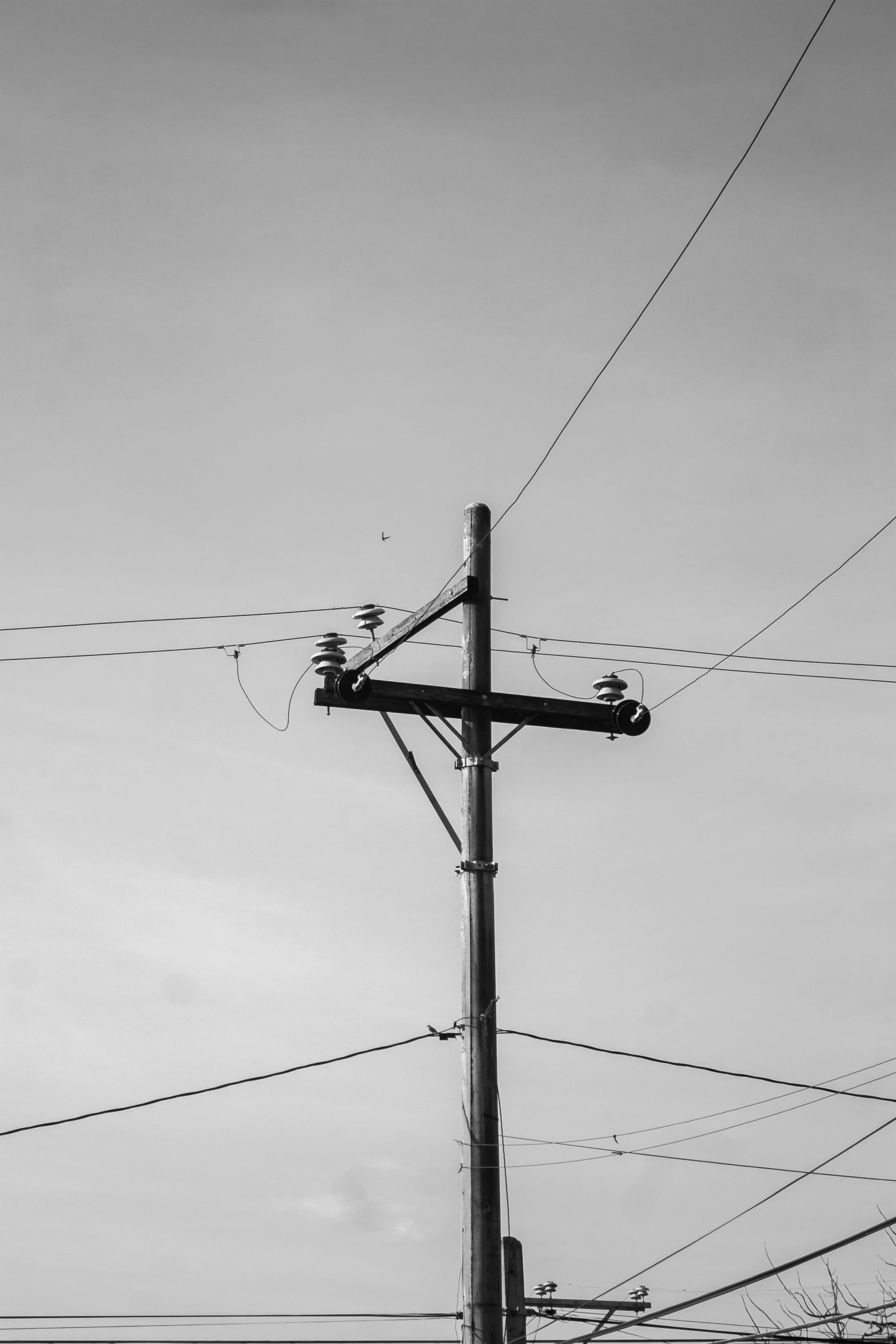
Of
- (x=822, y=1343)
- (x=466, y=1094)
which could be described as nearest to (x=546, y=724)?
(x=466, y=1094)

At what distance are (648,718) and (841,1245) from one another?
5.31 metres

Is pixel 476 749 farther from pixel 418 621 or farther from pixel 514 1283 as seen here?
pixel 514 1283

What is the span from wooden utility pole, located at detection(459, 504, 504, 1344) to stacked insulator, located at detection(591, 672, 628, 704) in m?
1.25

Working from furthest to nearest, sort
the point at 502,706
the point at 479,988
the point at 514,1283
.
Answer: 1. the point at 514,1283
2. the point at 502,706
3. the point at 479,988

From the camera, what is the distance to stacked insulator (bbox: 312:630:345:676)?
13.2 meters

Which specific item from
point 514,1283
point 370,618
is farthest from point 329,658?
point 514,1283

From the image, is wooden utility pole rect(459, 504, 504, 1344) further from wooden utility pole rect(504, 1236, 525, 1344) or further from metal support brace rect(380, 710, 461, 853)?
wooden utility pole rect(504, 1236, 525, 1344)

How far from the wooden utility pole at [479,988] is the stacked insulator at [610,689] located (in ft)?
4.10

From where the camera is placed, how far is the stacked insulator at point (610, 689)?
14023mm

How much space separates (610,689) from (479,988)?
127 inches

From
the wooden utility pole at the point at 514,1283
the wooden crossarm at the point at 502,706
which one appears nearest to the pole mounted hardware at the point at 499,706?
the wooden crossarm at the point at 502,706

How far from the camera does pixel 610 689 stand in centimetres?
1404

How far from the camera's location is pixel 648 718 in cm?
1397

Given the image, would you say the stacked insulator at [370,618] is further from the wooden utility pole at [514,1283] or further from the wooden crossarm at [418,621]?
the wooden utility pole at [514,1283]
